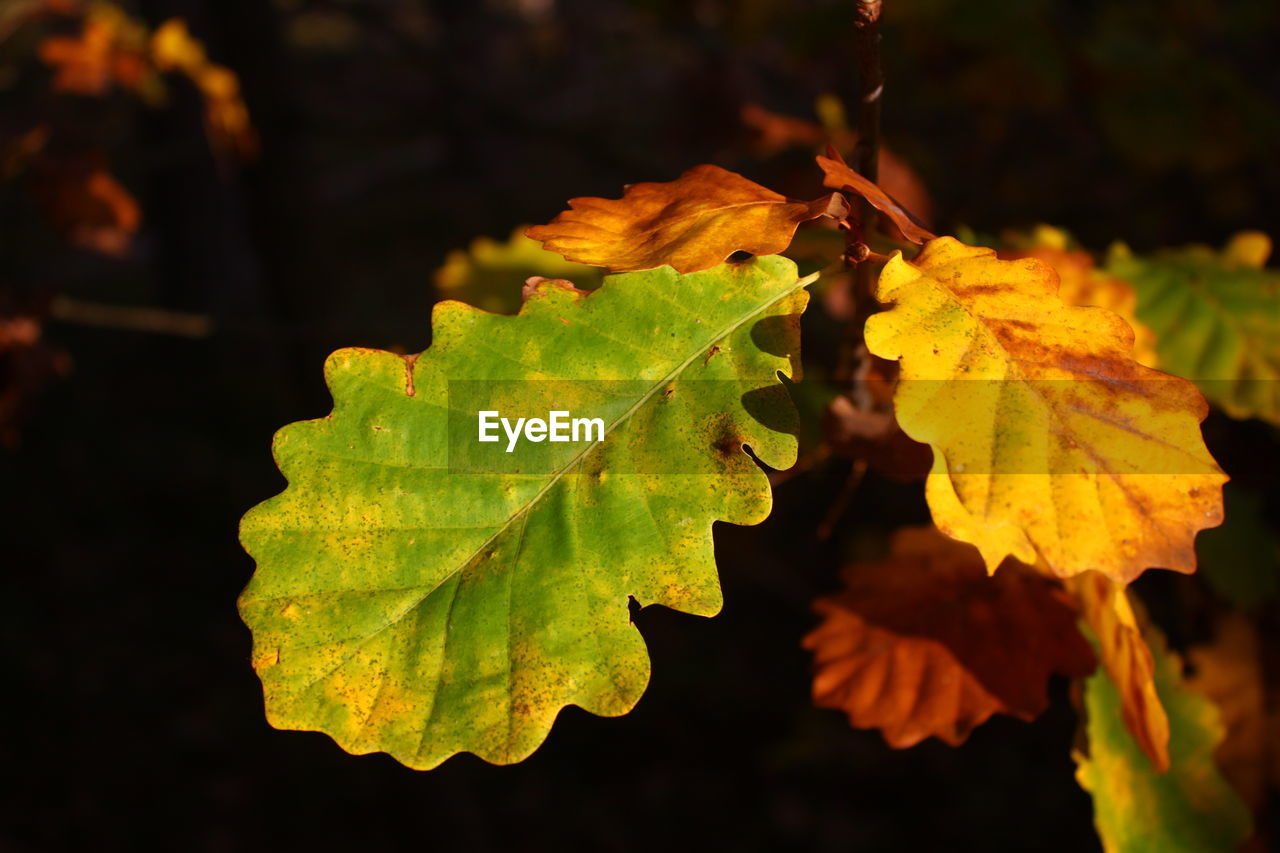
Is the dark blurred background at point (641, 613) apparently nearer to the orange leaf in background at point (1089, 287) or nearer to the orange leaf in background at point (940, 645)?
the orange leaf in background at point (1089, 287)

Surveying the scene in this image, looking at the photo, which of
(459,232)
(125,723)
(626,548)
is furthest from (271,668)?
(459,232)

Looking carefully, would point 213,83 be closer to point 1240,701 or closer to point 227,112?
point 227,112

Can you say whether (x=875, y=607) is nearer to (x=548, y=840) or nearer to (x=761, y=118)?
(x=761, y=118)

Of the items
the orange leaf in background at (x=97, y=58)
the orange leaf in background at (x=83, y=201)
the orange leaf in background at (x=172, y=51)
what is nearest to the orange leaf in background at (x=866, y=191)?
Answer: the orange leaf in background at (x=83, y=201)

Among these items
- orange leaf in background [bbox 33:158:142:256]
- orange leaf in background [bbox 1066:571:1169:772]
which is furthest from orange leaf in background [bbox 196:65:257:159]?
orange leaf in background [bbox 1066:571:1169:772]

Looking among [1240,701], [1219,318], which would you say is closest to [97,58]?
[1219,318]
